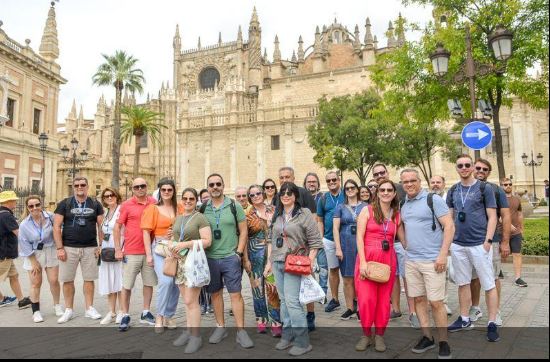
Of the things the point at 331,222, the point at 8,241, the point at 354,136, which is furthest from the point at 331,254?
the point at 354,136

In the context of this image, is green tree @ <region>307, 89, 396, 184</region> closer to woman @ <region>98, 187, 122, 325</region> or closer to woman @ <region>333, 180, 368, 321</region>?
woman @ <region>333, 180, 368, 321</region>

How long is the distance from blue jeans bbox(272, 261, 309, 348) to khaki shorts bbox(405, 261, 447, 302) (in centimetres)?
116

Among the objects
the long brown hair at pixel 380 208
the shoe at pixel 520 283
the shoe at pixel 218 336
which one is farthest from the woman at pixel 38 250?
the shoe at pixel 520 283

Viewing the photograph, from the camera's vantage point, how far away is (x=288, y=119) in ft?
129

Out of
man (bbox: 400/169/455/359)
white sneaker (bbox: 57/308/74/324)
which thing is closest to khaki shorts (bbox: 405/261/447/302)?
man (bbox: 400/169/455/359)

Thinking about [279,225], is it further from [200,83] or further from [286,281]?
[200,83]

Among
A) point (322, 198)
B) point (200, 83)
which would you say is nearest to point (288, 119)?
point (200, 83)

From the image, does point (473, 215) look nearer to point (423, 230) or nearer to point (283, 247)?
point (423, 230)

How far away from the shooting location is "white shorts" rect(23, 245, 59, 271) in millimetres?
6180

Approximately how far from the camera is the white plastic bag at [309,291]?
4.28m

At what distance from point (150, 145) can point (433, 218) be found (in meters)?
56.4

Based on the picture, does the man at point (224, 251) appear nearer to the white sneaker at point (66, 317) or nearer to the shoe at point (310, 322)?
the shoe at point (310, 322)

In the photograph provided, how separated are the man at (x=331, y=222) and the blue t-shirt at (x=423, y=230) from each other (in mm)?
1851

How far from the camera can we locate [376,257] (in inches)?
166
